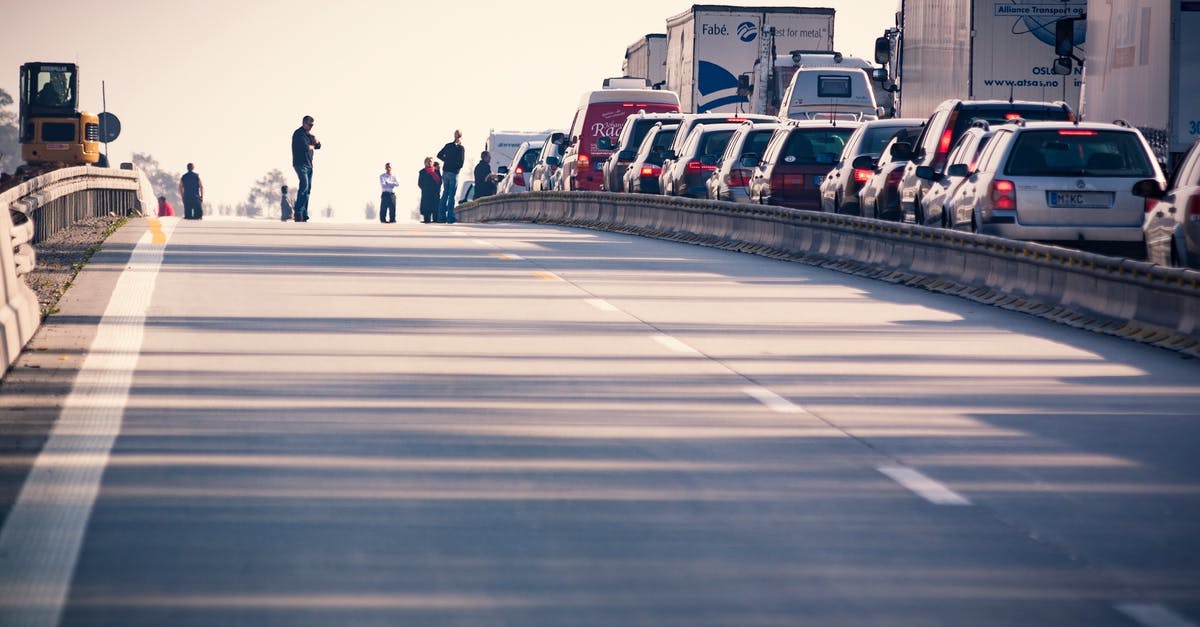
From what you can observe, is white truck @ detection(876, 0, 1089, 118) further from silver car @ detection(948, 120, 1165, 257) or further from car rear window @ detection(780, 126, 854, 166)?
silver car @ detection(948, 120, 1165, 257)

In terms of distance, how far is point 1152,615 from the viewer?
6676 millimetres

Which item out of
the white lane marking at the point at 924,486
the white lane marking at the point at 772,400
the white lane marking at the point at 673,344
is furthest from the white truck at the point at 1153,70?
the white lane marking at the point at 924,486

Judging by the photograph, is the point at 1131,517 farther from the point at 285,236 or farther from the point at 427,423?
the point at 285,236

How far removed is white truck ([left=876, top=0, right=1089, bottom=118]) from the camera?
34.1 metres

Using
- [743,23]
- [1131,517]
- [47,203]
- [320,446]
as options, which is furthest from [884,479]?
[743,23]

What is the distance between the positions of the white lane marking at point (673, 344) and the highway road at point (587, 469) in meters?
0.08

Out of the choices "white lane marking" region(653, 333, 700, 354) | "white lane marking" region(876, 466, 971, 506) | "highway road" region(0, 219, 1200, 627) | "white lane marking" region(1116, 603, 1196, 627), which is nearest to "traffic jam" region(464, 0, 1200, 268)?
"highway road" region(0, 219, 1200, 627)

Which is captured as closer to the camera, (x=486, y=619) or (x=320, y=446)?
(x=486, y=619)

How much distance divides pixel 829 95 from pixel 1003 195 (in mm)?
22616

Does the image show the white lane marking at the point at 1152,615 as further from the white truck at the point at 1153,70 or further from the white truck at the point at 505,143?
the white truck at the point at 505,143

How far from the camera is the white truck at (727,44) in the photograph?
1939 inches

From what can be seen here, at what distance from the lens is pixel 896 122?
29.5 meters

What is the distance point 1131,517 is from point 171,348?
7423 millimetres

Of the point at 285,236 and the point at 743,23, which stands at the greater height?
the point at 743,23
